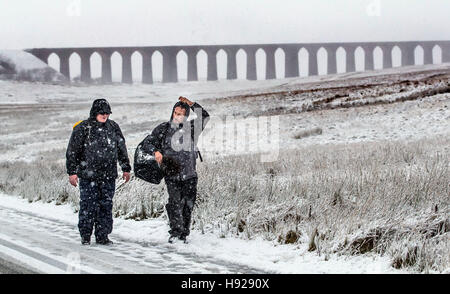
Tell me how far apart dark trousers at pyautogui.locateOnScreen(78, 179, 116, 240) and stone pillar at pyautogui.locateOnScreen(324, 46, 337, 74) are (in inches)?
3174

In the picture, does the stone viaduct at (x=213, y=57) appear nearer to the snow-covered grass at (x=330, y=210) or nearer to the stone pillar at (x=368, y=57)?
the stone pillar at (x=368, y=57)

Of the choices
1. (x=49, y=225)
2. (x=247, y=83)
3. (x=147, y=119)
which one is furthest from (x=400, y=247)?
(x=247, y=83)

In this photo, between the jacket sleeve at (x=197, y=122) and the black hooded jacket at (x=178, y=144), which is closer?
the black hooded jacket at (x=178, y=144)

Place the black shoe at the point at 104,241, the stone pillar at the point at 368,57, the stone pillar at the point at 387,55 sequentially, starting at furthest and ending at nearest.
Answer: the stone pillar at the point at 387,55 → the stone pillar at the point at 368,57 → the black shoe at the point at 104,241

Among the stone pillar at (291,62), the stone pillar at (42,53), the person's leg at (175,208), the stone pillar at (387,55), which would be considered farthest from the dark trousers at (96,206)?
the stone pillar at (387,55)

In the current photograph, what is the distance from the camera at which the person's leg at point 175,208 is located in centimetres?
644

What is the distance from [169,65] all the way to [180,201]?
79720 millimetres

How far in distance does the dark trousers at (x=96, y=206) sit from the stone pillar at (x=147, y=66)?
255 ft

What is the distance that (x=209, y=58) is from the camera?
3378 inches

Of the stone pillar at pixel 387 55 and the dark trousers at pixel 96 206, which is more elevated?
the stone pillar at pixel 387 55

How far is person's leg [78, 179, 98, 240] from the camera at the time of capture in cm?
650

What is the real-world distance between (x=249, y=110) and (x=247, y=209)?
929 inches

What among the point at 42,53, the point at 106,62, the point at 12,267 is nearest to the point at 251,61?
the point at 106,62

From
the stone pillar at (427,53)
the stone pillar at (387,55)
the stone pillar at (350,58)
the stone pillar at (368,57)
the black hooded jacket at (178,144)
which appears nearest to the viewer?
the black hooded jacket at (178,144)
